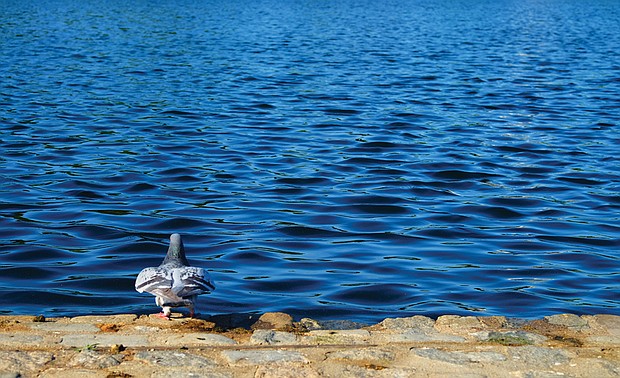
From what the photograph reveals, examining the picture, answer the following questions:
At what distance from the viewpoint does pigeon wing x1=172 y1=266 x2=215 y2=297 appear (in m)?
6.76

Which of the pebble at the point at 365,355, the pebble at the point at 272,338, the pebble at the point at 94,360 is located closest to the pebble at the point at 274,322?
the pebble at the point at 272,338

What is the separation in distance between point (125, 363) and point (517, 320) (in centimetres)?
313

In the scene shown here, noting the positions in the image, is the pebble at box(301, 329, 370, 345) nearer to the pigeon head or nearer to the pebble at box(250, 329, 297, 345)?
the pebble at box(250, 329, 297, 345)

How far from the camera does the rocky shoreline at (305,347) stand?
18.5ft

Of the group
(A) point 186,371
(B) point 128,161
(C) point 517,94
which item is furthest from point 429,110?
(A) point 186,371

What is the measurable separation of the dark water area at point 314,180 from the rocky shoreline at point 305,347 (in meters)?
1.25

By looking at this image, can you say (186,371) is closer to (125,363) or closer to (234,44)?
(125,363)

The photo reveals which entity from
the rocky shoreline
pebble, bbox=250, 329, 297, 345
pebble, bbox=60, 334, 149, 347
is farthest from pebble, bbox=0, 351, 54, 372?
pebble, bbox=250, 329, 297, 345

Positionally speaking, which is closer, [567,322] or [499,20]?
[567,322]

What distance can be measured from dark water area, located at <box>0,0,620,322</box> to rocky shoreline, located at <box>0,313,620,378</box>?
125 cm

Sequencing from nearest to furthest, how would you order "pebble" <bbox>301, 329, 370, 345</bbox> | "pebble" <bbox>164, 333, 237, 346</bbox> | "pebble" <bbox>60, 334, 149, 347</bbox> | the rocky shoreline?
the rocky shoreline < "pebble" <bbox>60, 334, 149, 347</bbox> < "pebble" <bbox>164, 333, 237, 346</bbox> < "pebble" <bbox>301, 329, 370, 345</bbox>

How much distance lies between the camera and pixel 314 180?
13.2 meters

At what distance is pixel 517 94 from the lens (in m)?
22.5

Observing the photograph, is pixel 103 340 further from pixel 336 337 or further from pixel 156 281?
pixel 336 337
